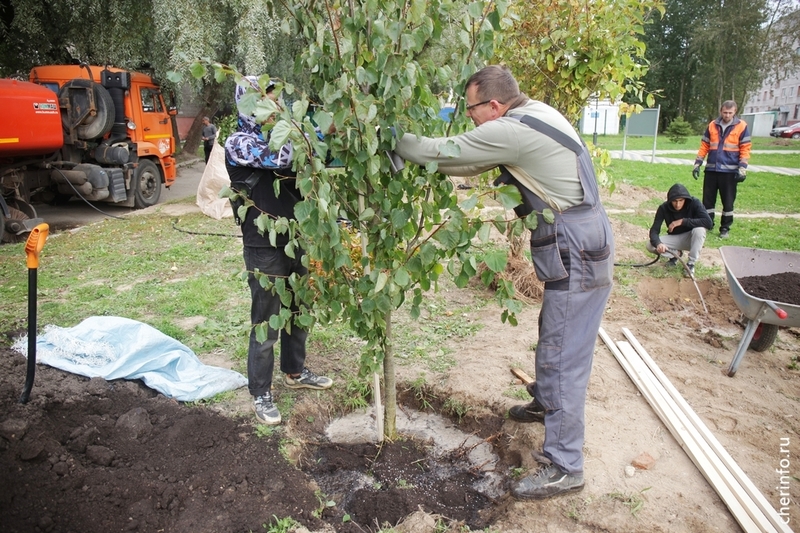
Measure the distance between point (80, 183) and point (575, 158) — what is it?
406 inches

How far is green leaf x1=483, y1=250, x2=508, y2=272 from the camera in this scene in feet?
8.02

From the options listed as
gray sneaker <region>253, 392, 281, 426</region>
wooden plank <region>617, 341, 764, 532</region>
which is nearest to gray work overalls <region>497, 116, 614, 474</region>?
wooden plank <region>617, 341, 764, 532</region>

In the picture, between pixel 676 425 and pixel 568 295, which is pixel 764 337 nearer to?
pixel 676 425

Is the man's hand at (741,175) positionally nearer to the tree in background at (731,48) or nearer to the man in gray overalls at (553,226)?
the man in gray overalls at (553,226)

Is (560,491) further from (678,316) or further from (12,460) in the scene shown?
(678,316)

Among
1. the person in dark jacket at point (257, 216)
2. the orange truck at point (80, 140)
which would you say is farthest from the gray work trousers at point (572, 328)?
the orange truck at point (80, 140)

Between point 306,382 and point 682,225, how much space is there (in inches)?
189

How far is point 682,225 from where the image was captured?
21.5ft

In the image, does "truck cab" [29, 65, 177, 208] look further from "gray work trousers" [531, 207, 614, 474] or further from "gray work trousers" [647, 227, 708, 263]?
"gray work trousers" [531, 207, 614, 474]

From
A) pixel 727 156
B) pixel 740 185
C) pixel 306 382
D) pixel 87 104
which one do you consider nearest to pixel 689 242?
pixel 727 156

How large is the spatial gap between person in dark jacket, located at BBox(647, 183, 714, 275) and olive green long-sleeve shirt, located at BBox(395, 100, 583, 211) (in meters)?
4.25

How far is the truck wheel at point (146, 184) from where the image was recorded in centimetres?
1155

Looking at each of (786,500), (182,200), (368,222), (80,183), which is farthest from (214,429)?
(182,200)

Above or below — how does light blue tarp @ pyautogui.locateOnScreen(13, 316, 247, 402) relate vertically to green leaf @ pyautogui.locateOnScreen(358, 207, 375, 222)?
below
